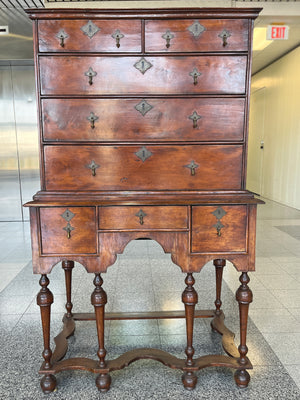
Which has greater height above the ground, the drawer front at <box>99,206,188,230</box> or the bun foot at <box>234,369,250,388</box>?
the drawer front at <box>99,206,188,230</box>

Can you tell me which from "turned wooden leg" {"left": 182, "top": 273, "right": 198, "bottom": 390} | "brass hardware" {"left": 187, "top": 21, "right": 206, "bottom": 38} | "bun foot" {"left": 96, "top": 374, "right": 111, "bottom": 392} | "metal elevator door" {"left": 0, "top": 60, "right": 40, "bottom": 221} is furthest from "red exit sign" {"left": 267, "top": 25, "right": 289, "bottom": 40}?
"bun foot" {"left": 96, "top": 374, "right": 111, "bottom": 392}

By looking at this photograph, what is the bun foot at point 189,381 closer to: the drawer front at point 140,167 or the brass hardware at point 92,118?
the drawer front at point 140,167

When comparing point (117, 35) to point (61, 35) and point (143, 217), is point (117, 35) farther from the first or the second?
point (143, 217)

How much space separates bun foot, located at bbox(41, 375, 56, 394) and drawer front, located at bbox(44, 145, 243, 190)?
3.41ft

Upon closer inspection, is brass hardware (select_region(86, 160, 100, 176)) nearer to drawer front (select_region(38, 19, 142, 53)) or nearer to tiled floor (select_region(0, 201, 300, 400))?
drawer front (select_region(38, 19, 142, 53))

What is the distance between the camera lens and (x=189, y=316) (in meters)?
1.77

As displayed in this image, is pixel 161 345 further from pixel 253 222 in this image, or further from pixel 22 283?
pixel 22 283

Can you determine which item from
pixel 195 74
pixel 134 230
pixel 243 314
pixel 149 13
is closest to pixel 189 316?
pixel 243 314

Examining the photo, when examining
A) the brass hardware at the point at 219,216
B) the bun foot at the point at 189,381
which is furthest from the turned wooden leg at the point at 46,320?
the brass hardware at the point at 219,216

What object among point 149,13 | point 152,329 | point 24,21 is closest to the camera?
point 149,13

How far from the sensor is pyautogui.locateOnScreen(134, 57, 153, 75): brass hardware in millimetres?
1616

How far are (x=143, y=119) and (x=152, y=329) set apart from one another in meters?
1.57

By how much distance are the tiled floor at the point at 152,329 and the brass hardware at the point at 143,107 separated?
1.50 metres

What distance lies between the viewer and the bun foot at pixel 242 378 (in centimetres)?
179
